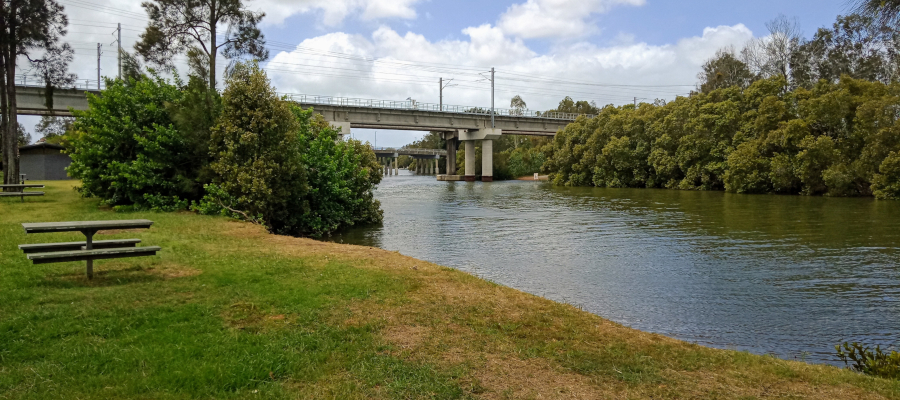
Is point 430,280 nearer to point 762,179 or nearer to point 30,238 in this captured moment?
point 30,238

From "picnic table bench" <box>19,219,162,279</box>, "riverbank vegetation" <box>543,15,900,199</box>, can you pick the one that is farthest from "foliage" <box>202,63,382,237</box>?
"riverbank vegetation" <box>543,15,900,199</box>

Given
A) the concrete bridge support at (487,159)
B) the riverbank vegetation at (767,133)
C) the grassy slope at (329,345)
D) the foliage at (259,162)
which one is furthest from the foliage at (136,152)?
the concrete bridge support at (487,159)

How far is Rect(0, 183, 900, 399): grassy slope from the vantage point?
17.2 ft

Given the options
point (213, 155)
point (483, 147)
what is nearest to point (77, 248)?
point (213, 155)

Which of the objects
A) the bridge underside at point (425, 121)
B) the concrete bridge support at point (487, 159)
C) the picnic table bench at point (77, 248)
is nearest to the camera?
the picnic table bench at point (77, 248)

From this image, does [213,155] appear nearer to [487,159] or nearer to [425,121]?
[425,121]

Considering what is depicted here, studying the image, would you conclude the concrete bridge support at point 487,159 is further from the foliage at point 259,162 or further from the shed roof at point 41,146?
the foliage at point 259,162

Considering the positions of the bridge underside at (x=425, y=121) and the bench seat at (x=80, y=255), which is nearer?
the bench seat at (x=80, y=255)

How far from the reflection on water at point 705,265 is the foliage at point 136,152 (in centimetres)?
647

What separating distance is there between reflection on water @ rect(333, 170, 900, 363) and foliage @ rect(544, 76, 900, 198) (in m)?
13.4

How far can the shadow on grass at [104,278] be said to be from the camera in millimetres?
8742

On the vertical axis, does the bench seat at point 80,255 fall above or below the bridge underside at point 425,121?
below

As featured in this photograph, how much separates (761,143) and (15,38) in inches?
1985

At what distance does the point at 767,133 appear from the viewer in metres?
49.3
